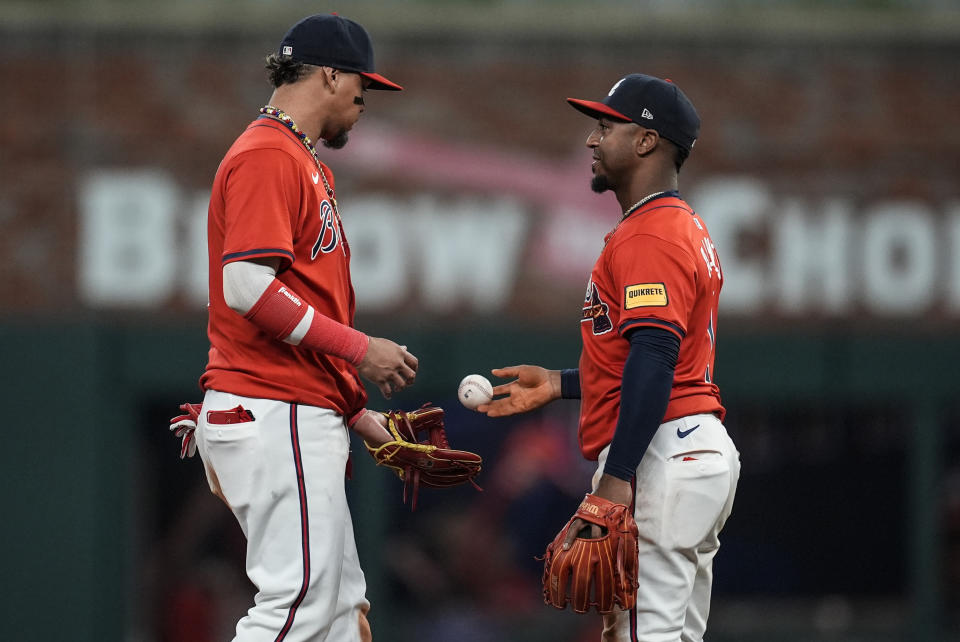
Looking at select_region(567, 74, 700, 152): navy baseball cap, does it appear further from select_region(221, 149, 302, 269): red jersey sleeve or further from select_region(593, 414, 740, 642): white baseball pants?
select_region(221, 149, 302, 269): red jersey sleeve

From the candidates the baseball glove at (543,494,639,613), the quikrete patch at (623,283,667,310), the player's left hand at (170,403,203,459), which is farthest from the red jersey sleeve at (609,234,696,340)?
the player's left hand at (170,403,203,459)

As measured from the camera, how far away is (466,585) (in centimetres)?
989

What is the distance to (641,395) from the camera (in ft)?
12.3

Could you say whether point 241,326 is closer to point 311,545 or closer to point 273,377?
point 273,377

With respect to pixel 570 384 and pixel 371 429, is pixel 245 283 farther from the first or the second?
pixel 570 384

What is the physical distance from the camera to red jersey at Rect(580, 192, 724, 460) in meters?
3.85

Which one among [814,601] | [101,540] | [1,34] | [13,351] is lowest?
[814,601]

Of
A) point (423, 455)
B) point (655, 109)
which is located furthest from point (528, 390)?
point (655, 109)

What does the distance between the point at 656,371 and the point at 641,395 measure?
0.08 m

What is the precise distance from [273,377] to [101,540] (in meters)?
5.56

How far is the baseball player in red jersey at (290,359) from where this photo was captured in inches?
145

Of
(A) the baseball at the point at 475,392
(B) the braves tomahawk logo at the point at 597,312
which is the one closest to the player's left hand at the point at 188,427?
(A) the baseball at the point at 475,392

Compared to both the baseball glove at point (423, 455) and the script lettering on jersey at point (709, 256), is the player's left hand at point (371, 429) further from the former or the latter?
the script lettering on jersey at point (709, 256)

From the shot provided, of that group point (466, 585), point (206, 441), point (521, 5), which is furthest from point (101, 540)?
point (206, 441)
